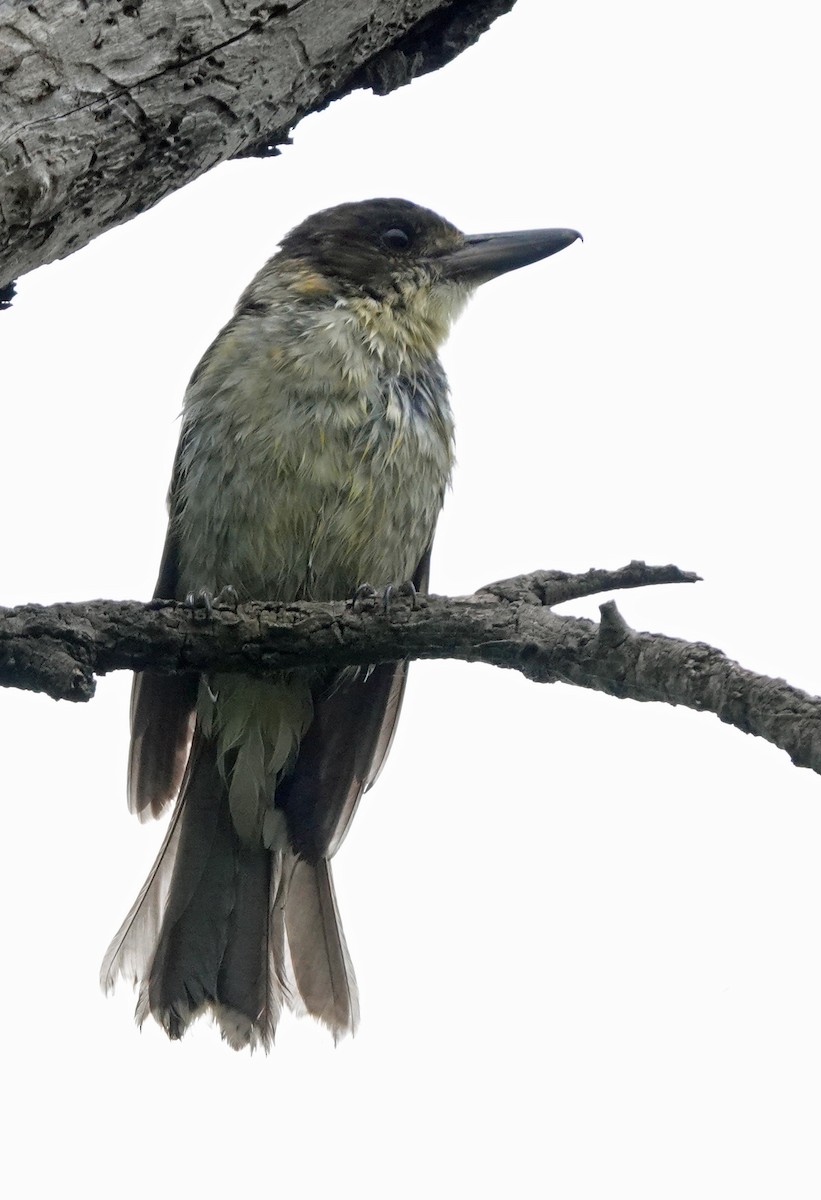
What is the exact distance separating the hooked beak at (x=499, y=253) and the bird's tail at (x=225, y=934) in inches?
71.4

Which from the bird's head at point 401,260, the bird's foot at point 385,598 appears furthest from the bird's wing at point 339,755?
the bird's foot at point 385,598

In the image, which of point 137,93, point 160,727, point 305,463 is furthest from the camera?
point 160,727

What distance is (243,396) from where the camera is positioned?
4.07 metres

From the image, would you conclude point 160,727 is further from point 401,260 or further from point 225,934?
point 401,260

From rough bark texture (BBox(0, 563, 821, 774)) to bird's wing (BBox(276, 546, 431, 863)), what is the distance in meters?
1.38

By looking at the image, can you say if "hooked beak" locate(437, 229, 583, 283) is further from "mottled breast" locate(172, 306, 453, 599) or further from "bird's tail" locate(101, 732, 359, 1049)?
"bird's tail" locate(101, 732, 359, 1049)

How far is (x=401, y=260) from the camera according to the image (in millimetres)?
4672

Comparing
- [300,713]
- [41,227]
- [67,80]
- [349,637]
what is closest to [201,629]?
[349,637]

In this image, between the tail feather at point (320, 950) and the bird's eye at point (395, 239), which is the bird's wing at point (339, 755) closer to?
the tail feather at point (320, 950)

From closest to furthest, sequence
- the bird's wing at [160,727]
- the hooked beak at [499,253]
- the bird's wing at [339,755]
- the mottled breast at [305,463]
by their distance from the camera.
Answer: the mottled breast at [305,463], the bird's wing at [160,727], the bird's wing at [339,755], the hooked beak at [499,253]

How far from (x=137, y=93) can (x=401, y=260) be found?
2192 millimetres

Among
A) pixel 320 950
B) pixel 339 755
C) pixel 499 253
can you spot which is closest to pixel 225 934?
pixel 320 950

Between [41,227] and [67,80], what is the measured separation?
258 mm

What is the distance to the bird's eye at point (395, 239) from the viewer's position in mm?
4727
